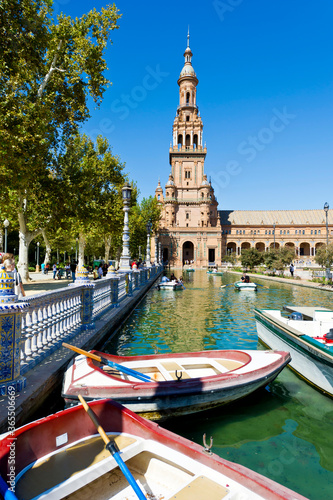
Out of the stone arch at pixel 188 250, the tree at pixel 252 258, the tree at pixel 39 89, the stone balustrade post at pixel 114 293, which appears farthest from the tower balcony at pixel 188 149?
the stone balustrade post at pixel 114 293

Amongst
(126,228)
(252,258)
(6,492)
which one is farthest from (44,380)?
(252,258)

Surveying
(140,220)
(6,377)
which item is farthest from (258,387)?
(140,220)

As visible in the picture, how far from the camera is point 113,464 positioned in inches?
123

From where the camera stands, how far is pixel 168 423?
5.11 meters

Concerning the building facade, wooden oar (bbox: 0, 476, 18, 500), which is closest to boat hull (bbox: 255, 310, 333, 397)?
wooden oar (bbox: 0, 476, 18, 500)

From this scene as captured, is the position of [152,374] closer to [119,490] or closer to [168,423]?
[168,423]

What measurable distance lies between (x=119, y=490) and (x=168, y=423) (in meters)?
2.31

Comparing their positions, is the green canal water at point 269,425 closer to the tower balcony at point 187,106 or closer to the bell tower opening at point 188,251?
the bell tower opening at point 188,251

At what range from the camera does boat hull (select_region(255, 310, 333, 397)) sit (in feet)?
19.3

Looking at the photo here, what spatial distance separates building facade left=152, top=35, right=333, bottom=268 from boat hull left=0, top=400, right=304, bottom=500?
205 feet

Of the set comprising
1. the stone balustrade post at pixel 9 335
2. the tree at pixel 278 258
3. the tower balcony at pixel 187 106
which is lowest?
the stone balustrade post at pixel 9 335

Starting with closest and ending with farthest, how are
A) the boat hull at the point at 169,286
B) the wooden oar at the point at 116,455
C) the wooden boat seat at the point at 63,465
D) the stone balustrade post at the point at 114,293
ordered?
the wooden oar at the point at 116,455, the wooden boat seat at the point at 63,465, the stone balustrade post at the point at 114,293, the boat hull at the point at 169,286

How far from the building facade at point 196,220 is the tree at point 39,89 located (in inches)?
1879

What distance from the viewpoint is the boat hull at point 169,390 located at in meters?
4.73
